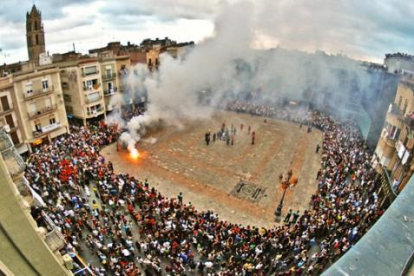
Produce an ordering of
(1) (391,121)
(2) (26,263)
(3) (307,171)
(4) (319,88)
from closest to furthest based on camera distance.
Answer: (2) (26,263)
(1) (391,121)
(3) (307,171)
(4) (319,88)

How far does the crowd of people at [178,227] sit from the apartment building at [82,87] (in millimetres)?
9648

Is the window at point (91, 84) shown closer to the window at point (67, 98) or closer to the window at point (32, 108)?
the window at point (67, 98)

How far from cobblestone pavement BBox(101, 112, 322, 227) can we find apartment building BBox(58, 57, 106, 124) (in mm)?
6284

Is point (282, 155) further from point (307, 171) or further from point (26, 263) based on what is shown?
point (26, 263)

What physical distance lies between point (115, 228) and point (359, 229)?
12.1 m

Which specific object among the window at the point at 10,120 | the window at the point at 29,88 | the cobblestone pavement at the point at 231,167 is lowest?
the cobblestone pavement at the point at 231,167

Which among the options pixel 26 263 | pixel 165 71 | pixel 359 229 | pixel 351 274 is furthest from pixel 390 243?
pixel 165 71

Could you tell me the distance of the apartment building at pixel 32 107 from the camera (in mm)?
21094

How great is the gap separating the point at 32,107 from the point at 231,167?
17823 mm

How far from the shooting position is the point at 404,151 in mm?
16859

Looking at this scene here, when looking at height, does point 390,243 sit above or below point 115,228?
above

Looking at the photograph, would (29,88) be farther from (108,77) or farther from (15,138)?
(108,77)

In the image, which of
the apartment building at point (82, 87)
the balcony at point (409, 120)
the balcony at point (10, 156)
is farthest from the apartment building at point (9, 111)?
the balcony at point (409, 120)

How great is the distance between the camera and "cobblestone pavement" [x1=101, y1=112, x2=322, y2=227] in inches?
694
